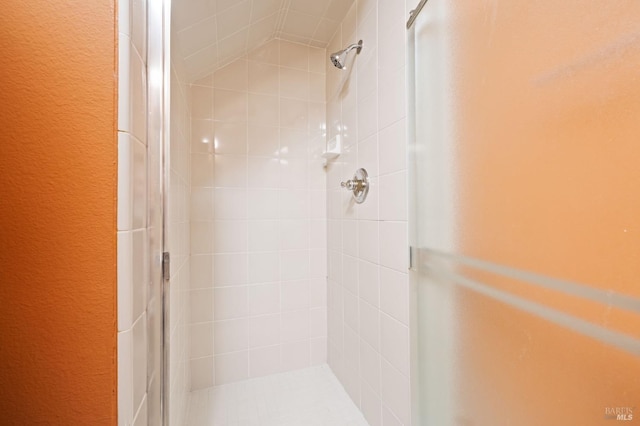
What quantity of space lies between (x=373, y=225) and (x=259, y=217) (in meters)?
0.76

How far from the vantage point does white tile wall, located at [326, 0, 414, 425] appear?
2.92 feet

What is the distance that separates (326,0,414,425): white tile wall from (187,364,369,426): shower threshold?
10cm

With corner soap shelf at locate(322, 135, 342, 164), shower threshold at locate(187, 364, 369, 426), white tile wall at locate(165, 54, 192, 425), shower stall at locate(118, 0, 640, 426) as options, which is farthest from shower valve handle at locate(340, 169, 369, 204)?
shower threshold at locate(187, 364, 369, 426)

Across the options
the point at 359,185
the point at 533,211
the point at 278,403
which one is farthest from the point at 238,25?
the point at 278,403

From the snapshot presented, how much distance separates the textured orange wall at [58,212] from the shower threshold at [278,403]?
1085 mm

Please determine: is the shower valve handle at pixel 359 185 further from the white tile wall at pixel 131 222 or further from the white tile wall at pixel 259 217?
the white tile wall at pixel 131 222

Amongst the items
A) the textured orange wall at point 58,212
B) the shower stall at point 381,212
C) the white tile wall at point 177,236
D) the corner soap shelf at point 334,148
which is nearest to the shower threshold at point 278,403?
the shower stall at point 381,212

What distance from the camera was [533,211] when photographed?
1.39 feet

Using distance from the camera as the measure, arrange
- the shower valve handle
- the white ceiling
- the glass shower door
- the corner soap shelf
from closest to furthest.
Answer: the glass shower door → the white ceiling → the shower valve handle → the corner soap shelf

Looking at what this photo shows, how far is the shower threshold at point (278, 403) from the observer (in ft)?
3.87

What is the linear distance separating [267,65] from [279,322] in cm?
164

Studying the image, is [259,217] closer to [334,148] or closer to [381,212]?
[334,148]

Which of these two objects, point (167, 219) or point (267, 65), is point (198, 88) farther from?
point (167, 219)

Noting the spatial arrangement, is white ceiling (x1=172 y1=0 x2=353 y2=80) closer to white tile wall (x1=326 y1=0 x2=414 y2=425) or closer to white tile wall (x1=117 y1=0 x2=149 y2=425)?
white tile wall (x1=326 y1=0 x2=414 y2=425)
